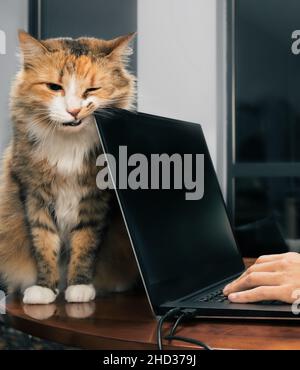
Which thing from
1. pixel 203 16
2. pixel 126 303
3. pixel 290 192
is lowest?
pixel 126 303

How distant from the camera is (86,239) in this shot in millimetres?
796

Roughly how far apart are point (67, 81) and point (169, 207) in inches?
9.7

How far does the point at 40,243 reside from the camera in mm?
789

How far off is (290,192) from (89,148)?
1.38m

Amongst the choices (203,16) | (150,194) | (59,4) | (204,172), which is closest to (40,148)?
(150,194)

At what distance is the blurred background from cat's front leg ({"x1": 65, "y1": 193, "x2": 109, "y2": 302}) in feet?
2.31

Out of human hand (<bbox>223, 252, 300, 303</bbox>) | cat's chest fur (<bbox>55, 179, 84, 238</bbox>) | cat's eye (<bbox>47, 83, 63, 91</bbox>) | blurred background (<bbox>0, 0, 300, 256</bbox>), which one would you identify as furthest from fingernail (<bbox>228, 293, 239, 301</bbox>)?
blurred background (<bbox>0, 0, 300, 256</bbox>)

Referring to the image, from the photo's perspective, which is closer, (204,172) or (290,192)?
(204,172)

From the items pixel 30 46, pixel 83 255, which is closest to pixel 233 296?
pixel 83 255

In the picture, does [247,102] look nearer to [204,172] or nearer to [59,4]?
[59,4]

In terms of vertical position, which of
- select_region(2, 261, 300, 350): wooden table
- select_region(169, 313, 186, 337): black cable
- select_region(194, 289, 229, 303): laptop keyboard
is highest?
select_region(194, 289, 229, 303): laptop keyboard

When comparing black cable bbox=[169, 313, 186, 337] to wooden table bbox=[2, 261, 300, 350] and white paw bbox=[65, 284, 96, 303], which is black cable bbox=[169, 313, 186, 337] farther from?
white paw bbox=[65, 284, 96, 303]

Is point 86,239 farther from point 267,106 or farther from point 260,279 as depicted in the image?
point 267,106

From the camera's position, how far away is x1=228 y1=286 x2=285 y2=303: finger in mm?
663
